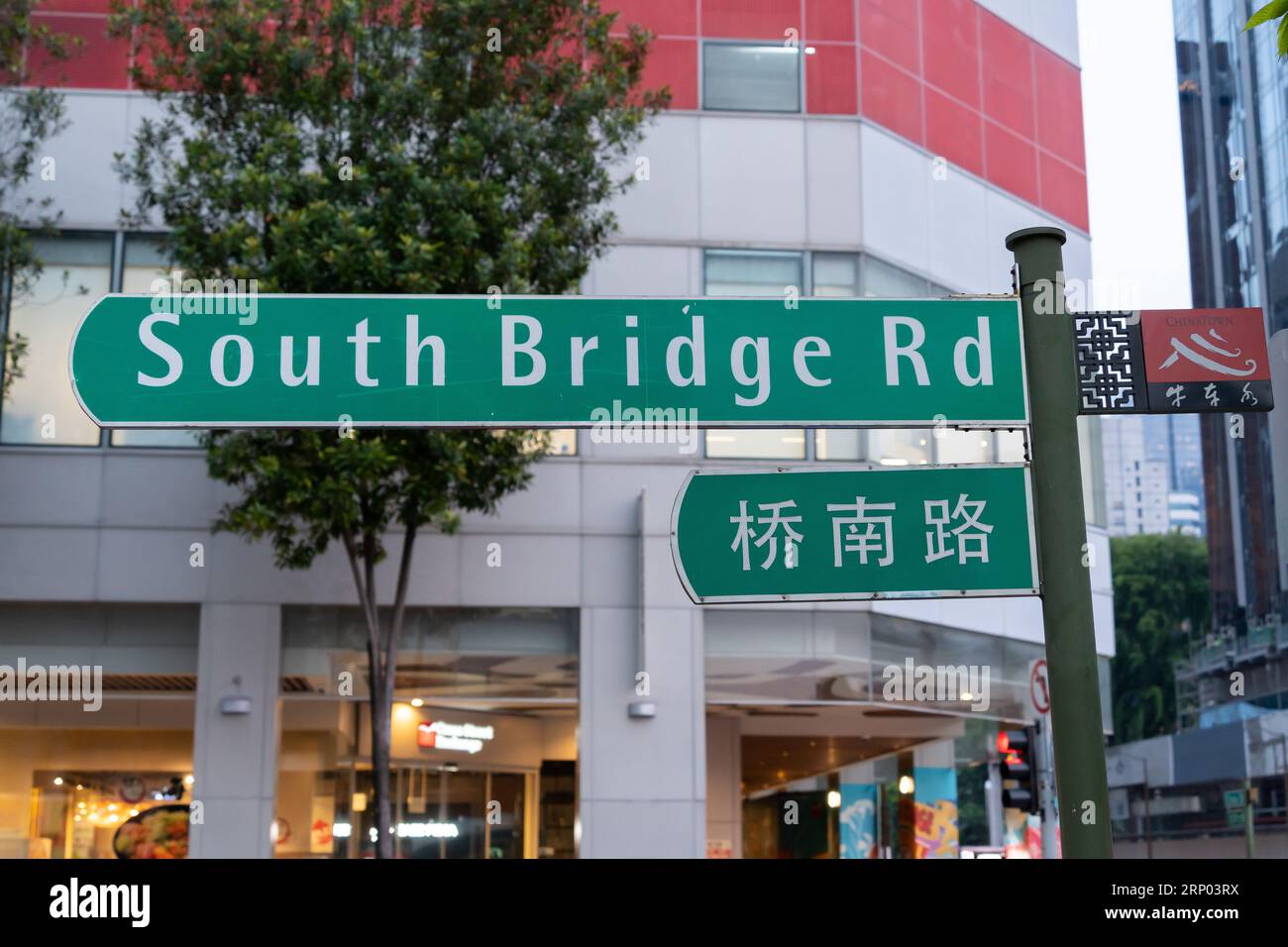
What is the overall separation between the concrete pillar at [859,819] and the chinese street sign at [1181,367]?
20.1 metres

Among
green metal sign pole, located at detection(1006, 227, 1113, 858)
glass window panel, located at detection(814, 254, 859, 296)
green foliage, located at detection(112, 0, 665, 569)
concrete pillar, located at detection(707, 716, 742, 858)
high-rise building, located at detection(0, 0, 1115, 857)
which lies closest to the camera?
green metal sign pole, located at detection(1006, 227, 1113, 858)

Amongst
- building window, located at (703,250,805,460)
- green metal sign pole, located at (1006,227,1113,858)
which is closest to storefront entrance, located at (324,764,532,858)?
building window, located at (703,250,805,460)

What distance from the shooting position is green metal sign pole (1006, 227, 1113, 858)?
4352 millimetres

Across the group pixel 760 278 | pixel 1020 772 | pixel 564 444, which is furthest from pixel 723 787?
pixel 760 278

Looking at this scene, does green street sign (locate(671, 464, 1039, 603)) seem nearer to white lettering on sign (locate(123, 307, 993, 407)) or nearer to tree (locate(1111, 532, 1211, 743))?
white lettering on sign (locate(123, 307, 993, 407))

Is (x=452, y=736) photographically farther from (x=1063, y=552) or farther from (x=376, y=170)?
(x=1063, y=552)

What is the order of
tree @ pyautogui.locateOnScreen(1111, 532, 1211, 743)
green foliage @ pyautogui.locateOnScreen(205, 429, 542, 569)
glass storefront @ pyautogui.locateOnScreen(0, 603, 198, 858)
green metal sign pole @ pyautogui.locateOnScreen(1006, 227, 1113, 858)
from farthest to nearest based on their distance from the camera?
tree @ pyautogui.locateOnScreen(1111, 532, 1211, 743)
glass storefront @ pyautogui.locateOnScreen(0, 603, 198, 858)
green foliage @ pyautogui.locateOnScreen(205, 429, 542, 569)
green metal sign pole @ pyautogui.locateOnScreen(1006, 227, 1113, 858)

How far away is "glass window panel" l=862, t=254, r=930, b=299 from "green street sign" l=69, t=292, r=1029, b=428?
1398 centimetres

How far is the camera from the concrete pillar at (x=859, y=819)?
24.2m

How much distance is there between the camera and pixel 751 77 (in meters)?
19.5

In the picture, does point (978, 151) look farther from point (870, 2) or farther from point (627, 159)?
point (627, 159)

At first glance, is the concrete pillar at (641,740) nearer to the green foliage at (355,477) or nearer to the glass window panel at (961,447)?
the green foliage at (355,477)

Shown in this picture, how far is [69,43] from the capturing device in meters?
17.8
